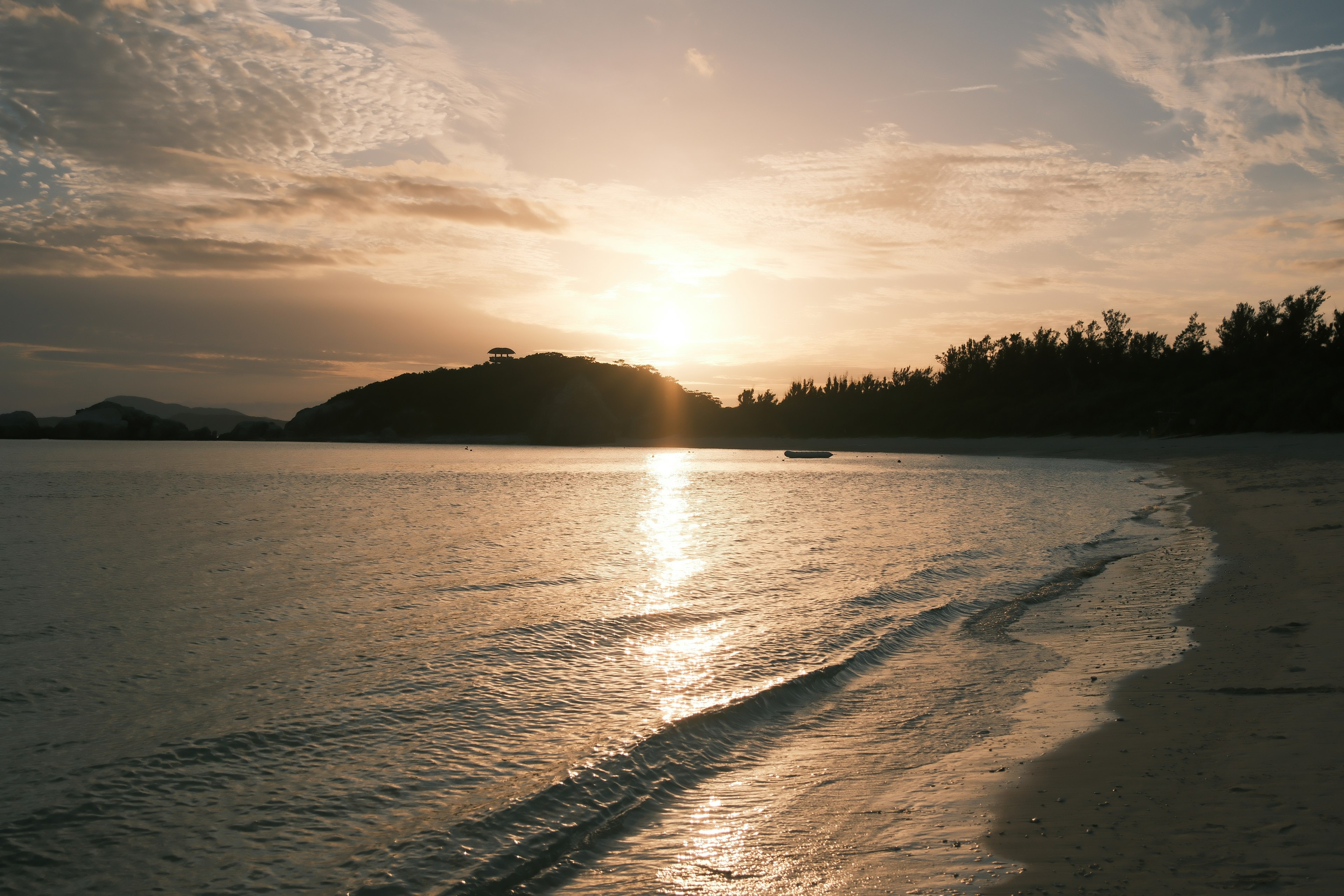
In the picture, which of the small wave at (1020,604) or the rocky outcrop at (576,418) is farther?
the rocky outcrop at (576,418)

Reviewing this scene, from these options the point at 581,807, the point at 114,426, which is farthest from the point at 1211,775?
the point at 114,426

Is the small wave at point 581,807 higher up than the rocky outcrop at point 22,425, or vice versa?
the rocky outcrop at point 22,425

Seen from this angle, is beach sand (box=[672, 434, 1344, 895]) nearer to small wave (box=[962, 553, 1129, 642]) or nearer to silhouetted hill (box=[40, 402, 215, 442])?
small wave (box=[962, 553, 1129, 642])

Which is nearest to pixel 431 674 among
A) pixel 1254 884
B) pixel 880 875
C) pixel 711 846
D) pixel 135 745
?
pixel 135 745

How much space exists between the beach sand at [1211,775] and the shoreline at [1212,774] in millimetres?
11

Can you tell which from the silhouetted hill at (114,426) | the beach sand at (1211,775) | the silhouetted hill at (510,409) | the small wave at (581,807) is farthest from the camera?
the silhouetted hill at (510,409)

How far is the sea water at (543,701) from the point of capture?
458cm

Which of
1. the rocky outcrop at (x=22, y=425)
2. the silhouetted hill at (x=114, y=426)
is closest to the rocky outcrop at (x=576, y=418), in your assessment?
the silhouetted hill at (x=114, y=426)

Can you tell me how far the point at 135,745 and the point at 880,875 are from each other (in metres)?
5.90

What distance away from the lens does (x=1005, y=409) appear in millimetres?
96188

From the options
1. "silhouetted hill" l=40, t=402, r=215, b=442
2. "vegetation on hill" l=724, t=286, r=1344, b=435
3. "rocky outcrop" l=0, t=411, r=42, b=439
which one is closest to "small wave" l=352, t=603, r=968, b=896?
"vegetation on hill" l=724, t=286, r=1344, b=435

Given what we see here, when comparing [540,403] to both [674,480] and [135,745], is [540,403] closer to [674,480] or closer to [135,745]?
[674,480]

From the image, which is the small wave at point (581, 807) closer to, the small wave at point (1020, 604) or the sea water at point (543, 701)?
the sea water at point (543, 701)

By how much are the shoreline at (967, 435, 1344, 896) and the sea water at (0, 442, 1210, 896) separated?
31 cm
